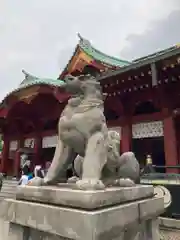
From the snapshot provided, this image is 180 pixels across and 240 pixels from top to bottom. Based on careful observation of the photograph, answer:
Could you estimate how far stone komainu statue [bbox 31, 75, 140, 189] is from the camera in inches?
73.2

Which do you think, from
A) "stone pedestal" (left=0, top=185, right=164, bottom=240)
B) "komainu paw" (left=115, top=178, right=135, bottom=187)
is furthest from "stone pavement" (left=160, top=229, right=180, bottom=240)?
"komainu paw" (left=115, top=178, right=135, bottom=187)

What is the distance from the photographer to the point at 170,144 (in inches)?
262

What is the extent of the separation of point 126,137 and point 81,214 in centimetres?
674

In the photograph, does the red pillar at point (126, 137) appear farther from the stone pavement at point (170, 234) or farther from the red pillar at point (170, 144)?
the stone pavement at point (170, 234)

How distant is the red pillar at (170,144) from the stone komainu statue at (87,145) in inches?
187

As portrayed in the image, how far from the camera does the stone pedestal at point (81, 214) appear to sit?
141 centimetres

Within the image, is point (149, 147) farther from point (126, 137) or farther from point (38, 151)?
point (38, 151)

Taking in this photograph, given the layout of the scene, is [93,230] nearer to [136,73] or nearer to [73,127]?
[73,127]

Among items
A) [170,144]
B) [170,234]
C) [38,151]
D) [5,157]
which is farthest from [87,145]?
[5,157]

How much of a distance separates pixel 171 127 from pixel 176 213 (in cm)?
307

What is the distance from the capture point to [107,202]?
1568 millimetres

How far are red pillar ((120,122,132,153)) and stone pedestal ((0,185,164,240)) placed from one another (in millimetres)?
5832

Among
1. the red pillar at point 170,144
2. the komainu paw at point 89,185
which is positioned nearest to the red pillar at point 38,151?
the red pillar at point 170,144

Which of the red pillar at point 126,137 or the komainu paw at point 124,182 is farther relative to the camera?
the red pillar at point 126,137
